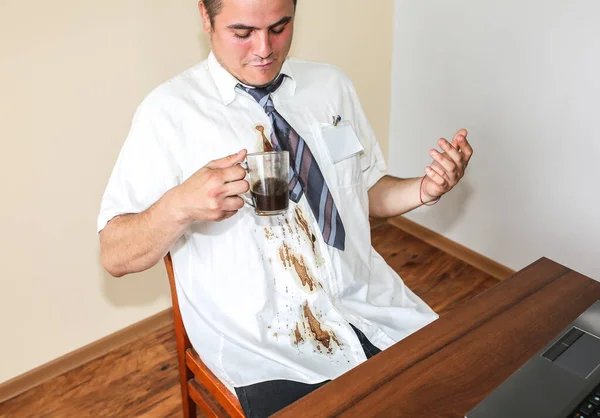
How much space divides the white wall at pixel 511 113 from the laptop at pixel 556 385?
1486 mm

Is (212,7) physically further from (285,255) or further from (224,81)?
(285,255)

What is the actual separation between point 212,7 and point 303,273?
0.68 metres

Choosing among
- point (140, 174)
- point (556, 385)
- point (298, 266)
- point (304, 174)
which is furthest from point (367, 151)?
point (556, 385)

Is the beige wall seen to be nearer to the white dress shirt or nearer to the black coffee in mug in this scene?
the white dress shirt

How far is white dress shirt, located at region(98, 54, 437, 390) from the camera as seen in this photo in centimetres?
132

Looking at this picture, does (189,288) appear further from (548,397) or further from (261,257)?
(548,397)

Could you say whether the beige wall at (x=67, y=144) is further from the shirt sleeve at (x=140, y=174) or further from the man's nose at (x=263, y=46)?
the man's nose at (x=263, y=46)

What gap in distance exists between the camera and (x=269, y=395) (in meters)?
1.30

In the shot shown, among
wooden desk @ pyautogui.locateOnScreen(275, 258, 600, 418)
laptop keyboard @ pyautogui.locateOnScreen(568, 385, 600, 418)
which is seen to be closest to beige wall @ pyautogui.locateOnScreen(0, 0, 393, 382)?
wooden desk @ pyautogui.locateOnScreen(275, 258, 600, 418)

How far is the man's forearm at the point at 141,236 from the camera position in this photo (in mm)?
1177

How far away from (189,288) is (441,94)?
1851 millimetres

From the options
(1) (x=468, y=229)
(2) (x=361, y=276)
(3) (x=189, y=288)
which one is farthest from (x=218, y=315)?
(1) (x=468, y=229)

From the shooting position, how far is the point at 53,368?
2299 millimetres

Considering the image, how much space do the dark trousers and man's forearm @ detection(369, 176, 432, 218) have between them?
1.82ft
